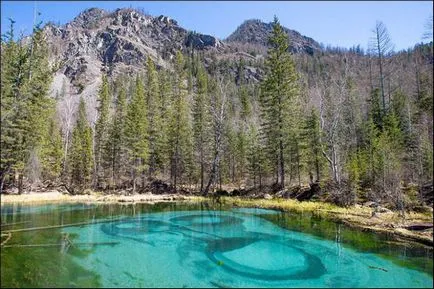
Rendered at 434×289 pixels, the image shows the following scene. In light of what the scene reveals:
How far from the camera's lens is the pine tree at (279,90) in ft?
126

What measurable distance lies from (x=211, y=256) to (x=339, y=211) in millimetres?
13774

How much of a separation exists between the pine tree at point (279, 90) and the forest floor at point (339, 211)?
7776mm

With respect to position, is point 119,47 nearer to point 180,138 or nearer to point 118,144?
point 118,144

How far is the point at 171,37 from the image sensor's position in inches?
7264

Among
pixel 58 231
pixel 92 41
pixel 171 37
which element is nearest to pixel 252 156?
pixel 58 231

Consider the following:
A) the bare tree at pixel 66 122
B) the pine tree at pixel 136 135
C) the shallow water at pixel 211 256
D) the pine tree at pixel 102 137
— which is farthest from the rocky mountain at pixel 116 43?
the shallow water at pixel 211 256

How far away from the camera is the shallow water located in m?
11.9

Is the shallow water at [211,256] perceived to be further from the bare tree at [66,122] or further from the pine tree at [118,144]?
the bare tree at [66,122]

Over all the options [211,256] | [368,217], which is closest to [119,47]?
[368,217]

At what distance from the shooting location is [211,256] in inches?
594

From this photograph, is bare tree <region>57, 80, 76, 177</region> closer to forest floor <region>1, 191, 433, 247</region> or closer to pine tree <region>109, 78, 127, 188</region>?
pine tree <region>109, 78, 127, 188</region>

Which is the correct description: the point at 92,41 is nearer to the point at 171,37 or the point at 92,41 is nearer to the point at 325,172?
the point at 171,37

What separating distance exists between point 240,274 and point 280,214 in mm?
14980

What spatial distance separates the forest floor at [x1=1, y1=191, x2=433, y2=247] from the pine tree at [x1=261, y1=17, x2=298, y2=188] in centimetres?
778
